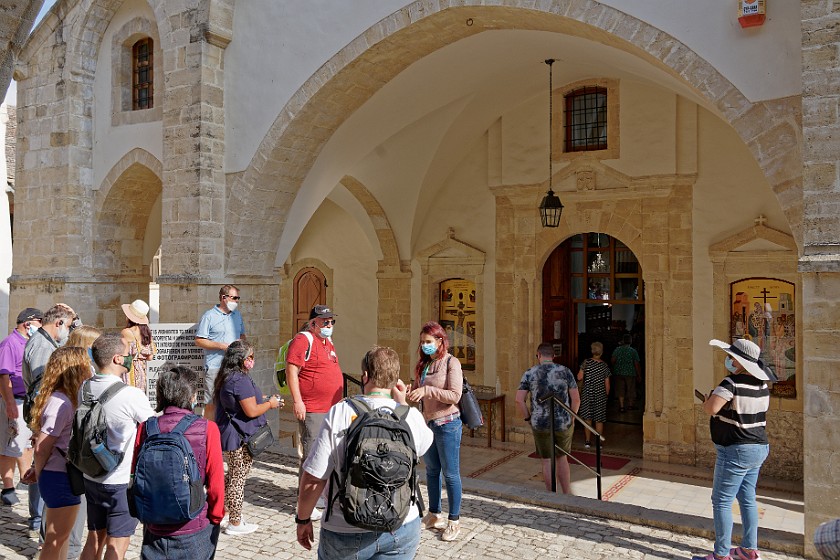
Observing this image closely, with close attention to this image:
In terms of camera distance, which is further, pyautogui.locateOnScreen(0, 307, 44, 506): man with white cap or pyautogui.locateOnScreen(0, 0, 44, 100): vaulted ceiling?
pyautogui.locateOnScreen(0, 307, 44, 506): man with white cap

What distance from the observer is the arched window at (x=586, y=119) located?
34.7 feet

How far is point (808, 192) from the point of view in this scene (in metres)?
5.04

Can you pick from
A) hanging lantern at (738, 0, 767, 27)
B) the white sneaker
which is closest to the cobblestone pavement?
the white sneaker

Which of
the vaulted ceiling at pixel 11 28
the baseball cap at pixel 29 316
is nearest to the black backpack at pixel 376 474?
the vaulted ceiling at pixel 11 28

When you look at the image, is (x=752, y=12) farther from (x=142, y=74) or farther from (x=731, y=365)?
(x=142, y=74)

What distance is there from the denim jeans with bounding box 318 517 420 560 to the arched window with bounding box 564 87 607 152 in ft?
27.6

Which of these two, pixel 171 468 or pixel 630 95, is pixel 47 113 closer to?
pixel 630 95

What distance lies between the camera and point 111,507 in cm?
377

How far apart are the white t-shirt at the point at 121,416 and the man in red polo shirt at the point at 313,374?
1728 mm

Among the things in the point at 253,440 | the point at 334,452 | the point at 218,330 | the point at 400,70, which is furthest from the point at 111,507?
the point at 400,70

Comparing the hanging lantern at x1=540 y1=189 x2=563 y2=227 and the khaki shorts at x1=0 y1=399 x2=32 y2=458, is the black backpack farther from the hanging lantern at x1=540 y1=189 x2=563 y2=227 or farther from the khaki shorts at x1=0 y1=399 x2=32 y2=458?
the hanging lantern at x1=540 y1=189 x2=563 y2=227

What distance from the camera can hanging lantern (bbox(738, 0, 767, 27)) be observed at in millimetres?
5621

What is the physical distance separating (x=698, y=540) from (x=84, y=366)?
4.22 meters

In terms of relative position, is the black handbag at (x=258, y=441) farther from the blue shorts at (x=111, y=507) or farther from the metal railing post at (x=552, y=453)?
the metal railing post at (x=552, y=453)
